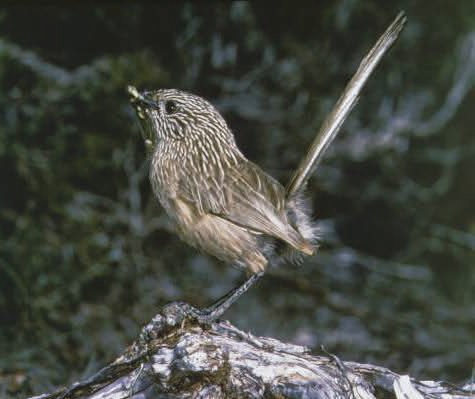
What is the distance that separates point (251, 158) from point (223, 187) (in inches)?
97.5

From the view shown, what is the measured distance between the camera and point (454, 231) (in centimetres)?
627

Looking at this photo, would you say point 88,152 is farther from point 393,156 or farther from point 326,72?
point 393,156

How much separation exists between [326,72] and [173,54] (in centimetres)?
135

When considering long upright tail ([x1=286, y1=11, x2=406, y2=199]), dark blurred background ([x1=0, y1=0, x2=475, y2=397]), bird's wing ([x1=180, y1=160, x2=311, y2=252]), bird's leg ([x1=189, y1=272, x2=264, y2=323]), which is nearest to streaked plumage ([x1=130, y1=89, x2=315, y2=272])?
bird's wing ([x1=180, y1=160, x2=311, y2=252])

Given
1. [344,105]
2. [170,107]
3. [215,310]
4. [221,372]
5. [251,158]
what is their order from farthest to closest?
1. [251,158]
2. [170,107]
3. [344,105]
4. [215,310]
5. [221,372]

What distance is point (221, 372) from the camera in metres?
2.67

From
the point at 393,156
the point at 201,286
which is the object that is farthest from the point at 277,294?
the point at 393,156

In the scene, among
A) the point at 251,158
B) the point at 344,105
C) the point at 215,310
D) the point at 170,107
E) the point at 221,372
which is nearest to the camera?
the point at 221,372

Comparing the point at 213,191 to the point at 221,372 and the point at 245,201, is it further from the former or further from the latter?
the point at 221,372

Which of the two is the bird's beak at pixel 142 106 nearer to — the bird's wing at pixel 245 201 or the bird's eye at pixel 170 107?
the bird's eye at pixel 170 107

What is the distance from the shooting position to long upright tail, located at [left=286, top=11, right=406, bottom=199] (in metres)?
3.13

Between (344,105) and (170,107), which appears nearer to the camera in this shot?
(344,105)

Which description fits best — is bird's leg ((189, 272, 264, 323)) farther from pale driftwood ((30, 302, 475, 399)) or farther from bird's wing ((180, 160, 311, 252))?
bird's wing ((180, 160, 311, 252))

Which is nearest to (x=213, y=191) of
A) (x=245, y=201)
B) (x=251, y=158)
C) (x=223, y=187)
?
(x=223, y=187)
